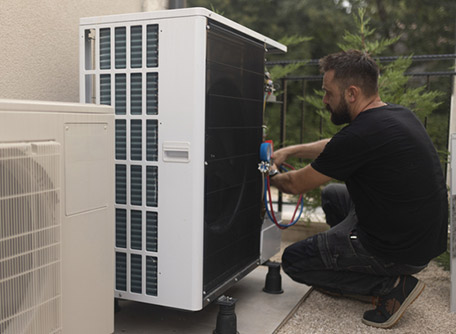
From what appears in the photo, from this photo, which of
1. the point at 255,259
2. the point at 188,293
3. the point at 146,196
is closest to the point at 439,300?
the point at 255,259

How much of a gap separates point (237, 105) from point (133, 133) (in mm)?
495

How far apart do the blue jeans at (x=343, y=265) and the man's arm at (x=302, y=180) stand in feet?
0.93

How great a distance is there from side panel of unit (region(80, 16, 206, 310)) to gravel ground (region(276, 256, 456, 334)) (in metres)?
0.65

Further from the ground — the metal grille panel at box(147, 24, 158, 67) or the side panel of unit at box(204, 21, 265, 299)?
the metal grille panel at box(147, 24, 158, 67)

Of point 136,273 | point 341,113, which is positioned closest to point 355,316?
point 341,113

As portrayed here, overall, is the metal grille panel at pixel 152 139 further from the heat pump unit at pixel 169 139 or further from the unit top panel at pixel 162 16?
the unit top panel at pixel 162 16

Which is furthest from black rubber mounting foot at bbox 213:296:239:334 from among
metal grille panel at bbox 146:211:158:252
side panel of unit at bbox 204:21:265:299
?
metal grille panel at bbox 146:211:158:252

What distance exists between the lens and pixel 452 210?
2438 millimetres

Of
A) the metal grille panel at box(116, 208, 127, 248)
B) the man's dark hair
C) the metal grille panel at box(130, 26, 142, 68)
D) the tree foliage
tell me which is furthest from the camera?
the tree foliage

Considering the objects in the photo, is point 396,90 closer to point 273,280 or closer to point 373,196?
point 373,196

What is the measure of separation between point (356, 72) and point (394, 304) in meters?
1.12

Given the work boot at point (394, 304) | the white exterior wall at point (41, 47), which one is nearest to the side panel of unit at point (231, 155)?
the work boot at point (394, 304)

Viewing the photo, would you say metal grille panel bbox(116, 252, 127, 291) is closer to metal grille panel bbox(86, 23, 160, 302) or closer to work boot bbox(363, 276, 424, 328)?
metal grille panel bbox(86, 23, 160, 302)

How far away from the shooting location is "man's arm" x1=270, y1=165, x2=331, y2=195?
93.8 inches
